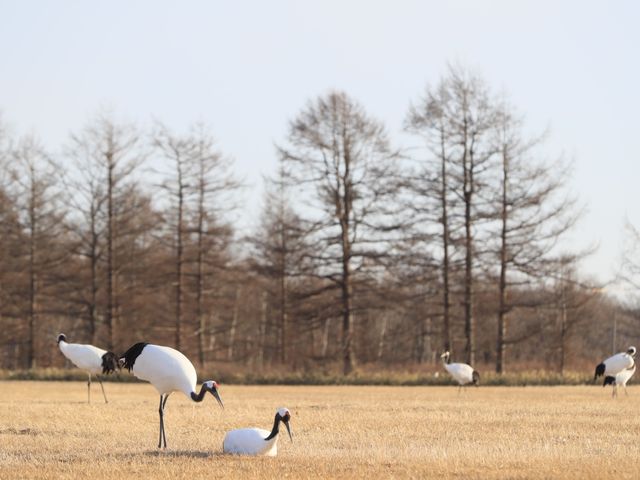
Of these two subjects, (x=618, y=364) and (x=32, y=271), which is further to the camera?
(x=32, y=271)

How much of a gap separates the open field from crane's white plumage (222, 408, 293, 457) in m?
0.32

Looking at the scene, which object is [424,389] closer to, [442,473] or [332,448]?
[332,448]

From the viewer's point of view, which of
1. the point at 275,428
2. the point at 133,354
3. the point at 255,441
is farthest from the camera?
the point at 133,354

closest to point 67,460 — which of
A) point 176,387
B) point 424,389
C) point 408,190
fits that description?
point 176,387

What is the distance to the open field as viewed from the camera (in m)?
13.6

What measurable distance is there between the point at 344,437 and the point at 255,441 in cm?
356

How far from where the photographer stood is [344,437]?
60.0 feet

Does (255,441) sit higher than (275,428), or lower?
lower

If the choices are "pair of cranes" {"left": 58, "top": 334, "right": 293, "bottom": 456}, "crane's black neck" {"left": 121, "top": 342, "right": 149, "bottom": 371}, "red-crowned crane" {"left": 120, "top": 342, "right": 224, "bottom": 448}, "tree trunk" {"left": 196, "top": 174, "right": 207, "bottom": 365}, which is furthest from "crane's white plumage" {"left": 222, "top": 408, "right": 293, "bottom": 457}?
"tree trunk" {"left": 196, "top": 174, "right": 207, "bottom": 365}

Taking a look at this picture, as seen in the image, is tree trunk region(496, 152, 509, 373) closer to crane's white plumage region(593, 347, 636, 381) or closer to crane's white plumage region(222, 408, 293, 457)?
crane's white plumage region(593, 347, 636, 381)

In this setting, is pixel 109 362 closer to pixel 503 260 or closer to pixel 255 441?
pixel 255 441

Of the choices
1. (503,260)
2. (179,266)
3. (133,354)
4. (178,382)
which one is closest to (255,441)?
(178,382)

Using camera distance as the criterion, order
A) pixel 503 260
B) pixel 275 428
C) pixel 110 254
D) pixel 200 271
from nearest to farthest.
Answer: pixel 275 428 < pixel 503 260 < pixel 110 254 < pixel 200 271

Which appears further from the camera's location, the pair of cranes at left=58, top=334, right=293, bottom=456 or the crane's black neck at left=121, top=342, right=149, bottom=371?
the crane's black neck at left=121, top=342, right=149, bottom=371
